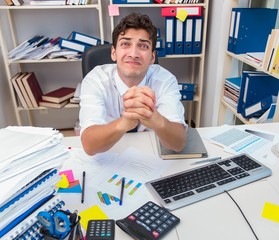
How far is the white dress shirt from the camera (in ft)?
4.01

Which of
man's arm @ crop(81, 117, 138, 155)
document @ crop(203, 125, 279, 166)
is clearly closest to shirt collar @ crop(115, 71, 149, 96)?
man's arm @ crop(81, 117, 138, 155)

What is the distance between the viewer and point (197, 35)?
2438mm

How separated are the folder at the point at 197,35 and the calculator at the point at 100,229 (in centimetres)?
204

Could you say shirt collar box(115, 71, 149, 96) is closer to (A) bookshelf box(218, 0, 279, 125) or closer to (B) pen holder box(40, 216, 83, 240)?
(B) pen holder box(40, 216, 83, 240)

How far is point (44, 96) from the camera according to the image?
2.60m

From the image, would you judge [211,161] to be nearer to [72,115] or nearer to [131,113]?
[131,113]

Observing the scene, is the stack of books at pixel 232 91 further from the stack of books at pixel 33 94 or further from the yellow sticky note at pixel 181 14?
the stack of books at pixel 33 94

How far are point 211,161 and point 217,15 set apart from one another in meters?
1.72

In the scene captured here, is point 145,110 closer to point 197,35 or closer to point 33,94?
point 197,35

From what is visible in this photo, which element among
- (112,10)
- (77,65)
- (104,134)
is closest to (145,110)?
(104,134)

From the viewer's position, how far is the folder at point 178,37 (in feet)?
7.78

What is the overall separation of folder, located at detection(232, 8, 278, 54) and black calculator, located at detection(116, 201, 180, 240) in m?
1.71

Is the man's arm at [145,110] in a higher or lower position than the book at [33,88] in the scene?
higher

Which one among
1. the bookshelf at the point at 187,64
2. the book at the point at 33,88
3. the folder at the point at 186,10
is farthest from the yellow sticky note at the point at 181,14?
the book at the point at 33,88
